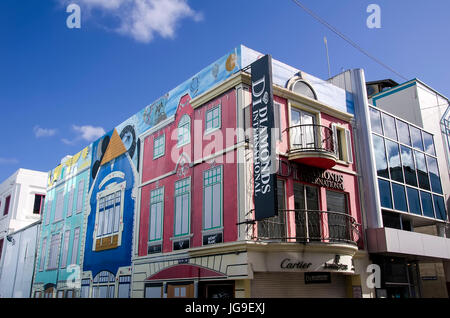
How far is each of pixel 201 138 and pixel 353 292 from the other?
26.6 ft

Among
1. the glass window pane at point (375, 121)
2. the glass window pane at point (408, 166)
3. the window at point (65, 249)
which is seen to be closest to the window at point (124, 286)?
the window at point (65, 249)

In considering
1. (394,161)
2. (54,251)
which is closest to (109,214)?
(54,251)

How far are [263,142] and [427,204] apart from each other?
11.2 metres

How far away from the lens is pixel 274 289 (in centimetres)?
1340

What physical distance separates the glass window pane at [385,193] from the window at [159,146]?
9480mm

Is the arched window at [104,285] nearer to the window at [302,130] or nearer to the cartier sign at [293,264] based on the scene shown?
the cartier sign at [293,264]

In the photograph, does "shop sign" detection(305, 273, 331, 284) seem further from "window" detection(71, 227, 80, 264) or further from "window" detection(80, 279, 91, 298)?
"window" detection(71, 227, 80, 264)

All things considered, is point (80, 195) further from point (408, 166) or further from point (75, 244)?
point (408, 166)

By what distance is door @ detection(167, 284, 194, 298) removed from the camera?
1448cm

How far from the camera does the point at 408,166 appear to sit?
769 inches

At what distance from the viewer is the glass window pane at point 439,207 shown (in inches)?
792

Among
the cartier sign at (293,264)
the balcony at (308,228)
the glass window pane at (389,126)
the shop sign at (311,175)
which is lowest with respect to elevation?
the cartier sign at (293,264)

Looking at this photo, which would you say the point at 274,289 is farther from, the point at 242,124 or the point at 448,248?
the point at 448,248
